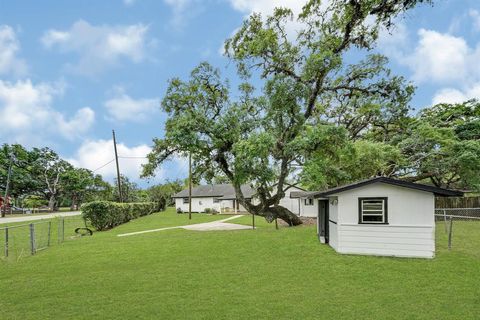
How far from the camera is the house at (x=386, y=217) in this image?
10.8 meters

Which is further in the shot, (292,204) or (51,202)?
(51,202)

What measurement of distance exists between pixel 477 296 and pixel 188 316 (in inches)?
251

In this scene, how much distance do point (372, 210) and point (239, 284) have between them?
6056mm

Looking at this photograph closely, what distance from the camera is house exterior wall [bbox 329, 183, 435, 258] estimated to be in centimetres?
1084

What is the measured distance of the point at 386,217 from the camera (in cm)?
1112

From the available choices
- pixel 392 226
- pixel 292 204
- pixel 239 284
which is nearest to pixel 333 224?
pixel 392 226

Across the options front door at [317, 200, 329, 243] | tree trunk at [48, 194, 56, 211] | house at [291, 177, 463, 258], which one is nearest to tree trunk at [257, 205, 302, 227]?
front door at [317, 200, 329, 243]

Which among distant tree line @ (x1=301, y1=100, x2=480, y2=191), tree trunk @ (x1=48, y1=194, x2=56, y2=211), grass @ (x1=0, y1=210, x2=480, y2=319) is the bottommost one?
tree trunk @ (x1=48, y1=194, x2=56, y2=211)

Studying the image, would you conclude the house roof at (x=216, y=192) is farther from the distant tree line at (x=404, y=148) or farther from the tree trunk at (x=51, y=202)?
the tree trunk at (x=51, y=202)

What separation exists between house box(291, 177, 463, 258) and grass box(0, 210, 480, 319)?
596 mm

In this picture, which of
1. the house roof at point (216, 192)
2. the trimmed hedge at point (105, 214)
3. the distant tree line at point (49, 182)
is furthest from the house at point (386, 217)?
the distant tree line at point (49, 182)

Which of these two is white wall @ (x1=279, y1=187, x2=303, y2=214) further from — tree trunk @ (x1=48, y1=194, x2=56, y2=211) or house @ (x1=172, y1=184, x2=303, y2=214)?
tree trunk @ (x1=48, y1=194, x2=56, y2=211)

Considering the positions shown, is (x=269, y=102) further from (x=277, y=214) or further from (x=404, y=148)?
(x=404, y=148)

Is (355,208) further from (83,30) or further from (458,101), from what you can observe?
(458,101)
